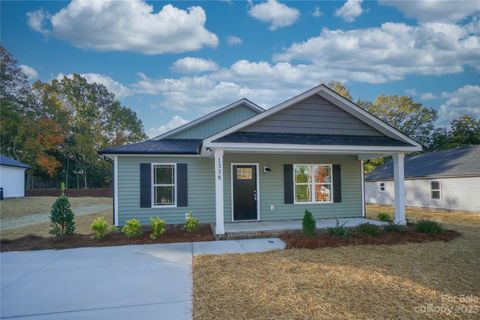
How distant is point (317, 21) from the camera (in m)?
12.8

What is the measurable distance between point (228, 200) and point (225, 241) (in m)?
2.39

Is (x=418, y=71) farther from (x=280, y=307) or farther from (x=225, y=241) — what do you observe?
(x=280, y=307)

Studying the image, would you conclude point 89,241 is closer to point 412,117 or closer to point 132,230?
point 132,230

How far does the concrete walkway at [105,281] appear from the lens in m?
3.55

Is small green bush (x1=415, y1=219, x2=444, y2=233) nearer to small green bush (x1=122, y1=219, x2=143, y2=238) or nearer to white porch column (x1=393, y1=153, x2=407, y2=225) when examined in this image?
white porch column (x1=393, y1=153, x2=407, y2=225)

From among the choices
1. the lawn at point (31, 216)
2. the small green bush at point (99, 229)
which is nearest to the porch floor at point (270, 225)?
the small green bush at point (99, 229)

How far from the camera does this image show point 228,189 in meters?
9.59

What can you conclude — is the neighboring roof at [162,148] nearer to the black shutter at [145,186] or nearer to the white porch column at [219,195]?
the black shutter at [145,186]

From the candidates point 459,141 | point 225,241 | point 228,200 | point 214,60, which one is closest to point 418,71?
point 459,141

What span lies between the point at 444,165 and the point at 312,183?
11794mm

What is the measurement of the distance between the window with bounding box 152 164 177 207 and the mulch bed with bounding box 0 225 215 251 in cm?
129

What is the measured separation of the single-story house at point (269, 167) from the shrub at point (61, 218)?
146 centimetres

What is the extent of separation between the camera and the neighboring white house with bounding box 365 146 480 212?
14.4 metres

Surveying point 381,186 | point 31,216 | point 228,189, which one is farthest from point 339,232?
point 381,186
